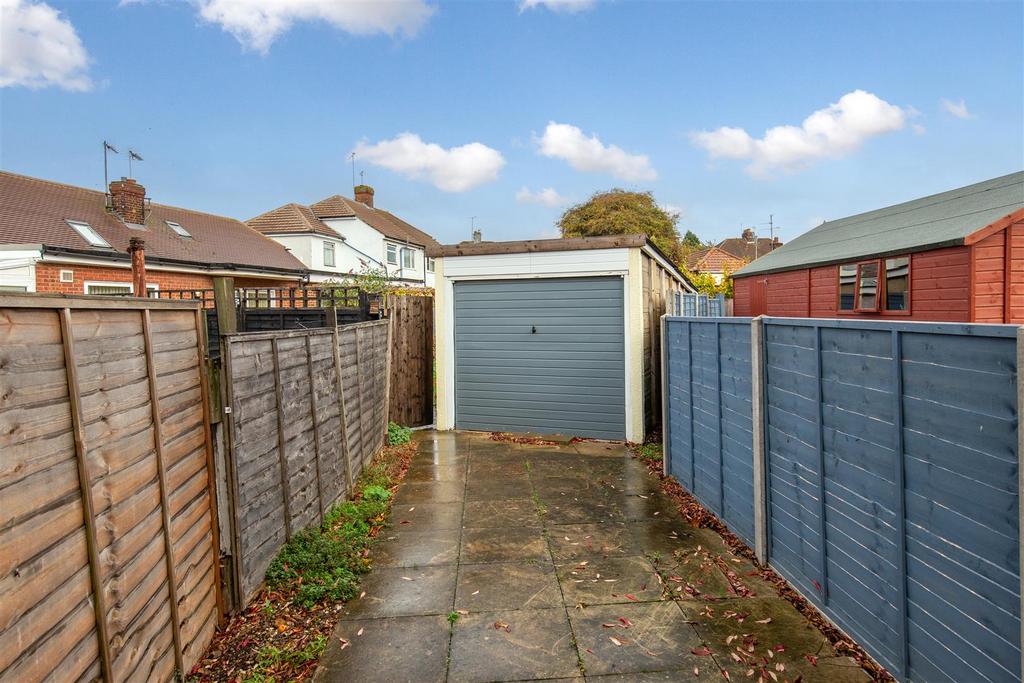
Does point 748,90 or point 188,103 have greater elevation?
point 188,103

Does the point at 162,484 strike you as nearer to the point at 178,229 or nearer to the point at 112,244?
the point at 112,244

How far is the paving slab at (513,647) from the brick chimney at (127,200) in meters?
21.6

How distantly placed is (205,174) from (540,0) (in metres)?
15.0

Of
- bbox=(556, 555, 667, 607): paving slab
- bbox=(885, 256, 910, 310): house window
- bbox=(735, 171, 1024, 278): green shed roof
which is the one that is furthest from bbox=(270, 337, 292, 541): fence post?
bbox=(885, 256, 910, 310): house window

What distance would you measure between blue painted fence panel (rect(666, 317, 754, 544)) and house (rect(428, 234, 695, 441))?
83.3 inches

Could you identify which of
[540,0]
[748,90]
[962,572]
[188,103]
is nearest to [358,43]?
[540,0]

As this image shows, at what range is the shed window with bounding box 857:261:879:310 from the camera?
1543 centimetres

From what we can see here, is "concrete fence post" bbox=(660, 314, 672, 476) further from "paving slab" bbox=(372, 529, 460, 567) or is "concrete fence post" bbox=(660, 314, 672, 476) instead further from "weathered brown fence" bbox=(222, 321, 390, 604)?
"weathered brown fence" bbox=(222, 321, 390, 604)

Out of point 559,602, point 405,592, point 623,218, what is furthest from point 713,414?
point 623,218

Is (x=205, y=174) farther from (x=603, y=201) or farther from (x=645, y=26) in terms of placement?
(x=603, y=201)

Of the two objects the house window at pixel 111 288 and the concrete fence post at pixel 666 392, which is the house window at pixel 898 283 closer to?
the concrete fence post at pixel 666 392

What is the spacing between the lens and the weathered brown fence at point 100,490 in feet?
5.56

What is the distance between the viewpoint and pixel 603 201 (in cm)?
2855

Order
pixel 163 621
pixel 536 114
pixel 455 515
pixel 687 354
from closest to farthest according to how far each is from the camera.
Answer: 1. pixel 163 621
2. pixel 455 515
3. pixel 687 354
4. pixel 536 114
